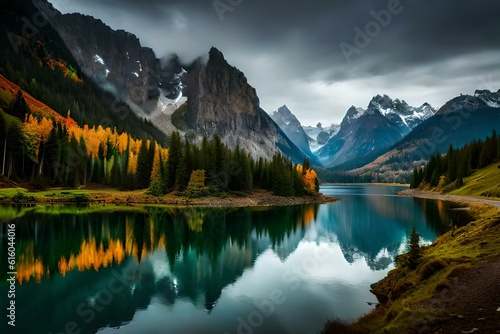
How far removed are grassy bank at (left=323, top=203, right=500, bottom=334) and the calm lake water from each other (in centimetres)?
254

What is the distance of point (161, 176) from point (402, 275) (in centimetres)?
9736

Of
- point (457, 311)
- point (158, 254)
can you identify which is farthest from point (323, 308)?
point (158, 254)

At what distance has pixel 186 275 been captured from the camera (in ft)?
110

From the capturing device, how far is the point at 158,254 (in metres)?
41.2

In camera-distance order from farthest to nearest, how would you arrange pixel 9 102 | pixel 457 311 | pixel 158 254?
pixel 9 102, pixel 158 254, pixel 457 311

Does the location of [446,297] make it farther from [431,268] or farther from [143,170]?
[143,170]

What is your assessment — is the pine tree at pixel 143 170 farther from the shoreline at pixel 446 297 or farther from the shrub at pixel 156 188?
the shoreline at pixel 446 297

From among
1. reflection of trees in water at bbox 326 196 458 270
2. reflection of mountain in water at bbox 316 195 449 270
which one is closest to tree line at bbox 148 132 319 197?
reflection of mountain in water at bbox 316 195 449 270

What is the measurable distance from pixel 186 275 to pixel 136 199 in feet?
263

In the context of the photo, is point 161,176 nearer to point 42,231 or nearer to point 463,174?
point 42,231

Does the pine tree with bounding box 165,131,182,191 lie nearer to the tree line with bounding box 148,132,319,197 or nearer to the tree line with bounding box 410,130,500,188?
the tree line with bounding box 148,132,319,197

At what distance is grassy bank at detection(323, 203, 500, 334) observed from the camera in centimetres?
1540

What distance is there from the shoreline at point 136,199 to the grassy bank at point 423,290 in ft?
277

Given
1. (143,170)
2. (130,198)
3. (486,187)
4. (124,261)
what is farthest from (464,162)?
(124,261)
